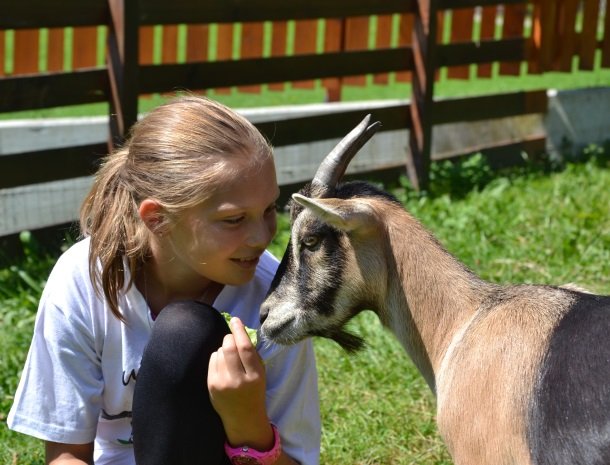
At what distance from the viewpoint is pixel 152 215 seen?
3305mm

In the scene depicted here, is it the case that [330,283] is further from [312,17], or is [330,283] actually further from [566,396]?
[312,17]

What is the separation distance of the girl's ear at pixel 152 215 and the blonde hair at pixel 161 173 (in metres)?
0.01

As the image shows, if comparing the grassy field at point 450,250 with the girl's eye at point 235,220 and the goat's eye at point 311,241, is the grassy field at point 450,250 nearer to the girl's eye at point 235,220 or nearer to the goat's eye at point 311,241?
the goat's eye at point 311,241

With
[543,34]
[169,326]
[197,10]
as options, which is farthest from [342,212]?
[543,34]

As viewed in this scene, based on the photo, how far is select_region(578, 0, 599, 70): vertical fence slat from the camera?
10586mm

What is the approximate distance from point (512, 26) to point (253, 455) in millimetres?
7897

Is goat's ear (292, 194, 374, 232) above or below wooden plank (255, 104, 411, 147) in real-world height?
above

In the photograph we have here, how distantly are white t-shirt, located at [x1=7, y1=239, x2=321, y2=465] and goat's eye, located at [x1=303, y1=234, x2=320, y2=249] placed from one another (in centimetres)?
36

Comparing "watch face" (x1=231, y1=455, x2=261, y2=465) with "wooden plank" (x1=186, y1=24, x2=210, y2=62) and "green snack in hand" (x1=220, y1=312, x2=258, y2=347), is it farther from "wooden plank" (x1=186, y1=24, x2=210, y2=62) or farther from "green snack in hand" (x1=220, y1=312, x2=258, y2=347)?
"wooden plank" (x1=186, y1=24, x2=210, y2=62)

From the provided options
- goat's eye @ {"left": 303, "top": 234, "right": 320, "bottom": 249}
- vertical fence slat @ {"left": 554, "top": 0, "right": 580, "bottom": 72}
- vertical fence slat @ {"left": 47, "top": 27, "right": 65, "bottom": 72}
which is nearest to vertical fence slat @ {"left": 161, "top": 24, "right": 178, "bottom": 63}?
vertical fence slat @ {"left": 47, "top": 27, "right": 65, "bottom": 72}

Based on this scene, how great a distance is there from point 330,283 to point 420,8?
17.3ft

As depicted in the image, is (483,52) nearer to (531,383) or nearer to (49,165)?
(49,165)

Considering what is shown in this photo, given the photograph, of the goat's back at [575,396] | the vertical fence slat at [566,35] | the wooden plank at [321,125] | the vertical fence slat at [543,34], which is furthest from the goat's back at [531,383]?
the vertical fence slat at [566,35]

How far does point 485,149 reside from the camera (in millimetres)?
9461
